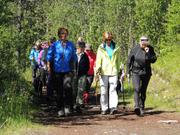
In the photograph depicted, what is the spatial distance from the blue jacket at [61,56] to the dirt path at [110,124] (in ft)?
3.96

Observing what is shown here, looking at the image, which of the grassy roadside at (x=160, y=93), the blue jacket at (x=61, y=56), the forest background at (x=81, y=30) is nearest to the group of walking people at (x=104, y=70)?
the blue jacket at (x=61, y=56)

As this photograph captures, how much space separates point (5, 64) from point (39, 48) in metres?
6.43

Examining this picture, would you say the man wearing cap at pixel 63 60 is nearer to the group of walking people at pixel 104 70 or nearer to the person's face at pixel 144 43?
the group of walking people at pixel 104 70

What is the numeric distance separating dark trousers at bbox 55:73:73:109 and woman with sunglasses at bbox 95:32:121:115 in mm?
856

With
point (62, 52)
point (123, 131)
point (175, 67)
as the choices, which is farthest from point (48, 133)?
point (175, 67)

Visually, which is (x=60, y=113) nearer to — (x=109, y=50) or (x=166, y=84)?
(x=109, y=50)

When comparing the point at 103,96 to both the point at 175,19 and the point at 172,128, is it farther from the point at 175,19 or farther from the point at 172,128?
the point at 175,19

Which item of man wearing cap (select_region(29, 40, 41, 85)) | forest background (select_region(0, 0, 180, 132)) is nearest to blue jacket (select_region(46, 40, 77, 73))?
forest background (select_region(0, 0, 180, 132))

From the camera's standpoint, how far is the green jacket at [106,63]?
14.1m

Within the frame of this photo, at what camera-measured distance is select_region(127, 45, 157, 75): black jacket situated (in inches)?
543

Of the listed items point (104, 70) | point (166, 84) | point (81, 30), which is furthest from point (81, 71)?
point (81, 30)

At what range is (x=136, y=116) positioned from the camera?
539 inches

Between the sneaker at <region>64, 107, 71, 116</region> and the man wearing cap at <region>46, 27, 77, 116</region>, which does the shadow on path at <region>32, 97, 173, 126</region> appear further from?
the man wearing cap at <region>46, 27, 77, 116</region>

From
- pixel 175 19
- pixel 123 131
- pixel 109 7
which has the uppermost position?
pixel 109 7
